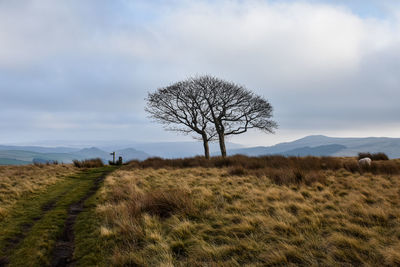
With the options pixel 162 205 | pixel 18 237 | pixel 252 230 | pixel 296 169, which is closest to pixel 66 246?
pixel 18 237

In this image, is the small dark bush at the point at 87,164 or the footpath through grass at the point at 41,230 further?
the small dark bush at the point at 87,164

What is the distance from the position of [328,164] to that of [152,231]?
45.6 ft

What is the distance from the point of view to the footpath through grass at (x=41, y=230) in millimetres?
3961

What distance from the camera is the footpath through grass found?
3.96m

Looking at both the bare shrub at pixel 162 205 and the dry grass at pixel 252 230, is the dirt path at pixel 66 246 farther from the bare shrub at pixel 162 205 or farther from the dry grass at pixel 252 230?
the bare shrub at pixel 162 205

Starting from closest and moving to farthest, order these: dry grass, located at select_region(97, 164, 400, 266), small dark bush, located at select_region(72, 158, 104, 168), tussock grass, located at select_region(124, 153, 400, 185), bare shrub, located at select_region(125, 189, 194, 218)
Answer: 1. dry grass, located at select_region(97, 164, 400, 266)
2. bare shrub, located at select_region(125, 189, 194, 218)
3. tussock grass, located at select_region(124, 153, 400, 185)
4. small dark bush, located at select_region(72, 158, 104, 168)

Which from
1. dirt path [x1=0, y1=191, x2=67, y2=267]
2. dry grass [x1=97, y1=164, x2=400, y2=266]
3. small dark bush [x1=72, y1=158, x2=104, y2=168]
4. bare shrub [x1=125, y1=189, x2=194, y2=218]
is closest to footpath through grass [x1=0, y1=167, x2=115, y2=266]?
dirt path [x1=0, y1=191, x2=67, y2=267]

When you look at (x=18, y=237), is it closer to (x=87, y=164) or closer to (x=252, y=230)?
(x=252, y=230)

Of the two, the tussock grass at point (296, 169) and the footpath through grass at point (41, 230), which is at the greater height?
the tussock grass at point (296, 169)

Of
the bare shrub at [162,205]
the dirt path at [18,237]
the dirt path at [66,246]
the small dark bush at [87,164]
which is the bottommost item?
the dirt path at [66,246]

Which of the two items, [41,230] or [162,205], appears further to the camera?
[162,205]

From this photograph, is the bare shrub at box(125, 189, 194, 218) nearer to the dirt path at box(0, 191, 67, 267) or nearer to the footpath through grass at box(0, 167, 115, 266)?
the footpath through grass at box(0, 167, 115, 266)

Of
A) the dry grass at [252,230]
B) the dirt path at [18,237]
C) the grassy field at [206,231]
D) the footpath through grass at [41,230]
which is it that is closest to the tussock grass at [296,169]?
the grassy field at [206,231]

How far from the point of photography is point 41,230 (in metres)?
5.16
